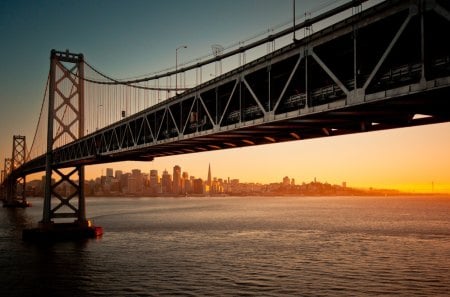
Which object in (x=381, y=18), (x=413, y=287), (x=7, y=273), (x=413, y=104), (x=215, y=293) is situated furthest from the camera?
(x=7, y=273)

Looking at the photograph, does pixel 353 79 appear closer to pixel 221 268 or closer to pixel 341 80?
pixel 341 80

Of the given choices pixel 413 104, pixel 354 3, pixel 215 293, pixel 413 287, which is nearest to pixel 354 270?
pixel 413 287

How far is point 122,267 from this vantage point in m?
35.6

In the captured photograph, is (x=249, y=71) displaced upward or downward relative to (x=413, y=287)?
upward

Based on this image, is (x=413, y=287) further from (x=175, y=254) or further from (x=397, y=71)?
(x=175, y=254)

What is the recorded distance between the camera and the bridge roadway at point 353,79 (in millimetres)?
16234

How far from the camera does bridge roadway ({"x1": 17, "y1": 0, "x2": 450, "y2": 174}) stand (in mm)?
16234

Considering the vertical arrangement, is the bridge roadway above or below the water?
above

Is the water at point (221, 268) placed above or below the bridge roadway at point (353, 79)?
below

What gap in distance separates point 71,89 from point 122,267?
2750 centimetres

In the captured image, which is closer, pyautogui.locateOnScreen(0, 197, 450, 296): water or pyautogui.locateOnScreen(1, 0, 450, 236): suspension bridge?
pyautogui.locateOnScreen(1, 0, 450, 236): suspension bridge

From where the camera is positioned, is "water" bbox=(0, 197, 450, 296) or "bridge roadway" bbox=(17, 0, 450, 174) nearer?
"bridge roadway" bbox=(17, 0, 450, 174)

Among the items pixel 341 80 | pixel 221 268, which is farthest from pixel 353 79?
pixel 221 268

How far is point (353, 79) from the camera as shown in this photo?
64.5 feet
